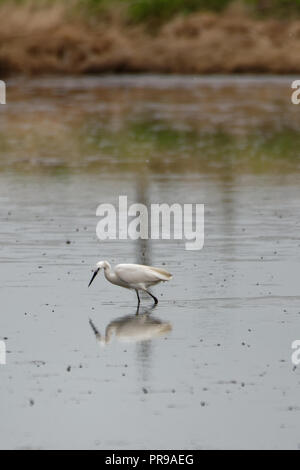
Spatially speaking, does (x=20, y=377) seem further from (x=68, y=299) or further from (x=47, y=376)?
(x=68, y=299)

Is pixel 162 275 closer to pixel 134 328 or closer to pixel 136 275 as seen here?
pixel 136 275

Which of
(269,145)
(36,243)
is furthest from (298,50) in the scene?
(36,243)

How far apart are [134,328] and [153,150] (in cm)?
1941

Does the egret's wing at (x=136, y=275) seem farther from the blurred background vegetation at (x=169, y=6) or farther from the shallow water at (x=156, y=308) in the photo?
the blurred background vegetation at (x=169, y=6)

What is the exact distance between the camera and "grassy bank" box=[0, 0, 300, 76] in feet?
207

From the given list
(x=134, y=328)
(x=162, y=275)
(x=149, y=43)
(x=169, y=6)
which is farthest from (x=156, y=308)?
(x=169, y=6)

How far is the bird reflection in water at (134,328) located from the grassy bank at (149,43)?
1834 inches

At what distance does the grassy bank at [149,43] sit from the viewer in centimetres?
6312

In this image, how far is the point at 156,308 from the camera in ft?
50.1

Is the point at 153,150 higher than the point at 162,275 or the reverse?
higher

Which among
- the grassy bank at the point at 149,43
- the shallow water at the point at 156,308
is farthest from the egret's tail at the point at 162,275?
the grassy bank at the point at 149,43

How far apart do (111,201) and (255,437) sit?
13.9 meters

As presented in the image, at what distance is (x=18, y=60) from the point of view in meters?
64.9

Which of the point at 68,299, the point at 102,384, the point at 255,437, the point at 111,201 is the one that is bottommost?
the point at 255,437
